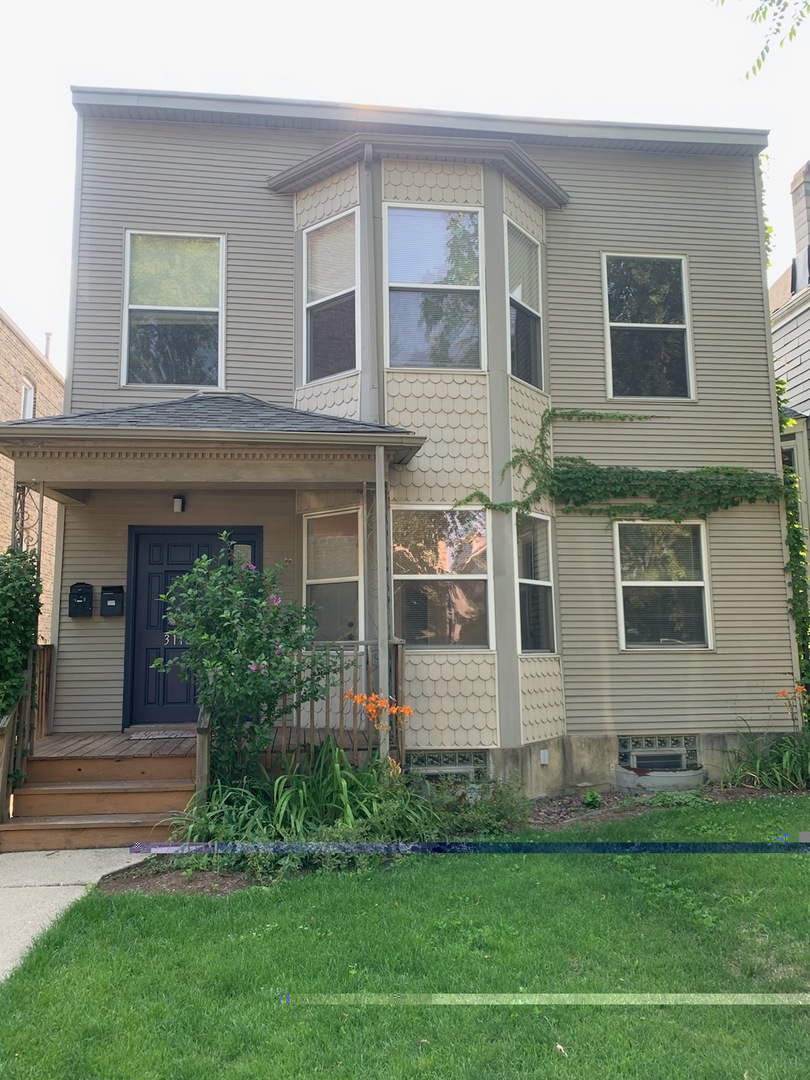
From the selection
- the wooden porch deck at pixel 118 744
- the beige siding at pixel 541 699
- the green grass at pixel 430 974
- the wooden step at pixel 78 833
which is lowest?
the green grass at pixel 430 974

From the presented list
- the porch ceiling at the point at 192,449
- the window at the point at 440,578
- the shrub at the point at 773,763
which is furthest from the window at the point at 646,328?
the shrub at the point at 773,763

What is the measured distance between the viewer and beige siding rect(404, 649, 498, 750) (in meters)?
7.17

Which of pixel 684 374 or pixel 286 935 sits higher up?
pixel 684 374

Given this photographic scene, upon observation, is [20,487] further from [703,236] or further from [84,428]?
[703,236]

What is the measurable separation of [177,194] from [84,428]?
3706mm

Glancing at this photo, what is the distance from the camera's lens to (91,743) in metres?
6.97

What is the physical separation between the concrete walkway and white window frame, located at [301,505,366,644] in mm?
2790

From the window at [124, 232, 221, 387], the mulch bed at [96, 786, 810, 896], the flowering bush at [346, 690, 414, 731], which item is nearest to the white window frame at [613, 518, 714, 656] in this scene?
the mulch bed at [96, 786, 810, 896]

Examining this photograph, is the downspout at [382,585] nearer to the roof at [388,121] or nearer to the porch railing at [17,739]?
the porch railing at [17,739]

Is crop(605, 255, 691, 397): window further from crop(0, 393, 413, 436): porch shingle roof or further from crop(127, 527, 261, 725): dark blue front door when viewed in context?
crop(127, 527, 261, 725): dark blue front door

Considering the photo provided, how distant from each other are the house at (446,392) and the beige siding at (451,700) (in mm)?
26

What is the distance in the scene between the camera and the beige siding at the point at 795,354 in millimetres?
11008

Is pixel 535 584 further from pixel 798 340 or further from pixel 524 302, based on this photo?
pixel 798 340

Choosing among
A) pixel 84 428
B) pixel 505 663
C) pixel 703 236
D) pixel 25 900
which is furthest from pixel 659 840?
pixel 703 236
